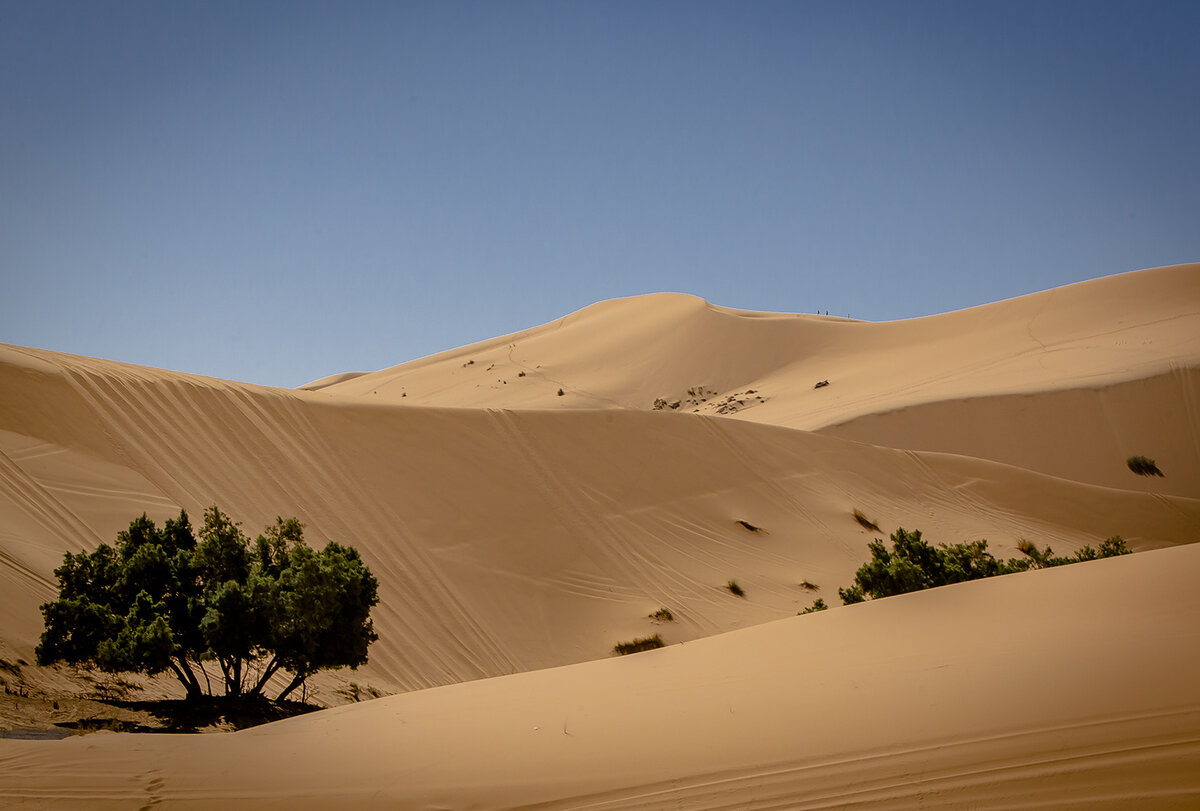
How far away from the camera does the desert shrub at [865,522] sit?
837 inches

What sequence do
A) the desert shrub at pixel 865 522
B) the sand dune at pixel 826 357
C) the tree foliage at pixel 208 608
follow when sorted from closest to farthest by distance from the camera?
the tree foliage at pixel 208 608 < the desert shrub at pixel 865 522 < the sand dune at pixel 826 357

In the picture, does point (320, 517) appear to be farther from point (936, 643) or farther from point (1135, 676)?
point (1135, 676)

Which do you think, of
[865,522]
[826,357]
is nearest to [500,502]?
[865,522]

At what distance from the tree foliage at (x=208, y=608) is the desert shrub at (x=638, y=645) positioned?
226 inches

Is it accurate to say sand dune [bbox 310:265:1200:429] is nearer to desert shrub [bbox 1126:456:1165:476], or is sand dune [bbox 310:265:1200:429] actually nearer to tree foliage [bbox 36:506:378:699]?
desert shrub [bbox 1126:456:1165:476]

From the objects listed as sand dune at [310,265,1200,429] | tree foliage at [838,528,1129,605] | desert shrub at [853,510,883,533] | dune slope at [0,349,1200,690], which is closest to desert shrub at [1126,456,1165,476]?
sand dune at [310,265,1200,429]

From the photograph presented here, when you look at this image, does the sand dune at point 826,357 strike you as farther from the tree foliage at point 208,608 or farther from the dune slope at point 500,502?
the tree foliage at point 208,608

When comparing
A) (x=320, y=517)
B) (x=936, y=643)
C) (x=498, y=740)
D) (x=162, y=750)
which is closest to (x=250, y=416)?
(x=320, y=517)

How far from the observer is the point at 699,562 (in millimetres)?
18297

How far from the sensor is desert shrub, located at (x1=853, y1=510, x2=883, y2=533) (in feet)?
69.7

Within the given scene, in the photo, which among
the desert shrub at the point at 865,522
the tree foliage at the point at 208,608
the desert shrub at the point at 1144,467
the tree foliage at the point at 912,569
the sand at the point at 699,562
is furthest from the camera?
the desert shrub at the point at 1144,467

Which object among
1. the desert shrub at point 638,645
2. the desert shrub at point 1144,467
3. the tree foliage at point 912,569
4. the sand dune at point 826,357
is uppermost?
the sand dune at point 826,357

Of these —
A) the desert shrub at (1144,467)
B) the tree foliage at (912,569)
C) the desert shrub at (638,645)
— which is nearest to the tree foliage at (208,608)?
the desert shrub at (638,645)

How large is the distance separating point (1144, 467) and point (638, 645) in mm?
22181
